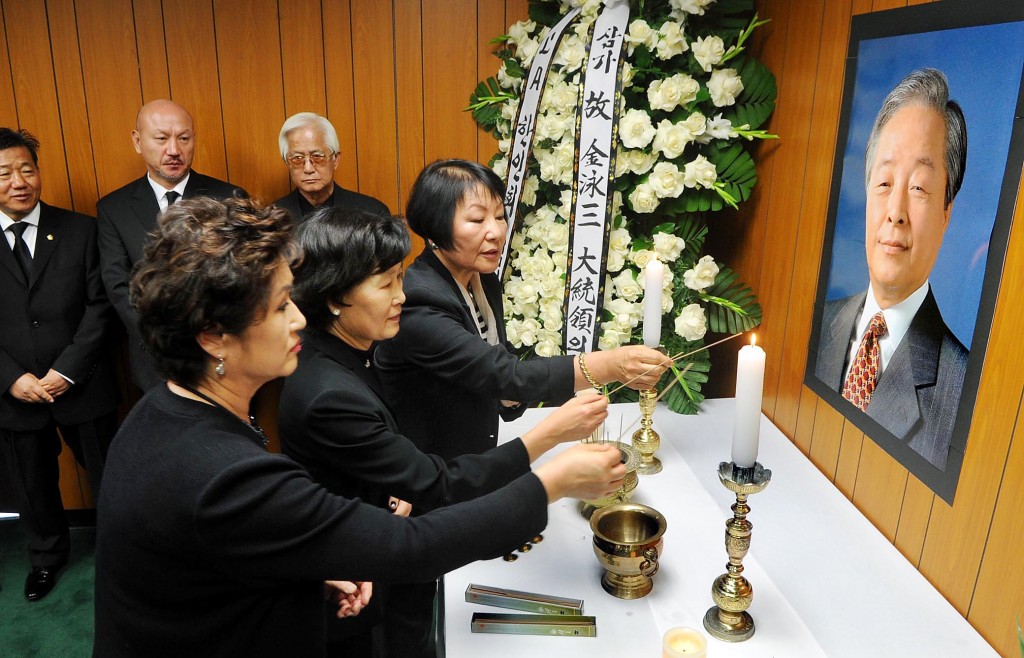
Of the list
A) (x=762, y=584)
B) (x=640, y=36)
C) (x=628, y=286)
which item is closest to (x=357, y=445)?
(x=762, y=584)

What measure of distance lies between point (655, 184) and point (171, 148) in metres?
1.76

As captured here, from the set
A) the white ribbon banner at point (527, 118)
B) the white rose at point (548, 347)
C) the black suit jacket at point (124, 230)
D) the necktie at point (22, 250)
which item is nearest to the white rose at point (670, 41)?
the white ribbon banner at point (527, 118)

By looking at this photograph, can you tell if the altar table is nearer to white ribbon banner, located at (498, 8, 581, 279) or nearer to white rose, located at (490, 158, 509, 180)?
white ribbon banner, located at (498, 8, 581, 279)

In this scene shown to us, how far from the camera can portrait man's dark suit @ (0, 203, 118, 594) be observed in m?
2.74

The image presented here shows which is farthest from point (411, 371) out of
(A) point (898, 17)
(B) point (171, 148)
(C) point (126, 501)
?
(B) point (171, 148)

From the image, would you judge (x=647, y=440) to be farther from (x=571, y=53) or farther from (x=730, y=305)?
(x=571, y=53)

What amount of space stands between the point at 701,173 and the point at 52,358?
239cm

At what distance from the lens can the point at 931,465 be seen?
147cm

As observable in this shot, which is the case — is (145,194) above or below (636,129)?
below

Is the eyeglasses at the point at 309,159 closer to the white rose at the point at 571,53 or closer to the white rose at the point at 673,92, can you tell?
the white rose at the point at 571,53

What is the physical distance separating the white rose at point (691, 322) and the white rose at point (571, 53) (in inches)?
33.0

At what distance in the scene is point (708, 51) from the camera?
7.06 ft

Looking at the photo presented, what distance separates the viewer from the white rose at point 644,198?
2215 mm

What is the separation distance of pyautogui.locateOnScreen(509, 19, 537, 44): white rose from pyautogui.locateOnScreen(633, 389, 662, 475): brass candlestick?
5.12 ft
